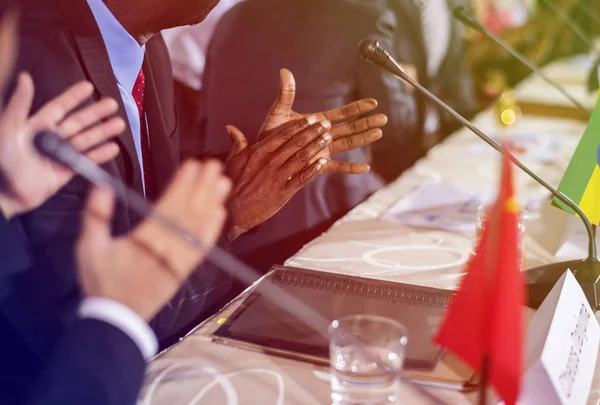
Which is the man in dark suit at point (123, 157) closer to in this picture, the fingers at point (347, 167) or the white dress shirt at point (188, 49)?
the fingers at point (347, 167)

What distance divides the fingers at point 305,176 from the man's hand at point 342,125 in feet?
0.29

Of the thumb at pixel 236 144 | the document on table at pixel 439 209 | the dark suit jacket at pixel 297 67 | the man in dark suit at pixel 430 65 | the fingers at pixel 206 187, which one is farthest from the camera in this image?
the man in dark suit at pixel 430 65

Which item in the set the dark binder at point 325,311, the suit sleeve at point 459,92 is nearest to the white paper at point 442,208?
the dark binder at point 325,311

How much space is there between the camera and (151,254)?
76cm

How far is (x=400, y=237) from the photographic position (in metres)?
1.28

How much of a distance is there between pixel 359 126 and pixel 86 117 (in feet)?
1.62

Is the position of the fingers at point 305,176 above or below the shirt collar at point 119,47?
below

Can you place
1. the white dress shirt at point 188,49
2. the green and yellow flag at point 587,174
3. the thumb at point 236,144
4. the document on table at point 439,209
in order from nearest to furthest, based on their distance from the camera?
the green and yellow flag at point 587,174
the thumb at point 236,144
the document on table at point 439,209
the white dress shirt at point 188,49

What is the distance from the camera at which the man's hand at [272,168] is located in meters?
1.11

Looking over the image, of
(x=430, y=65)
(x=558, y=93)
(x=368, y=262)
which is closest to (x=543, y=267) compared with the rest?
(x=368, y=262)

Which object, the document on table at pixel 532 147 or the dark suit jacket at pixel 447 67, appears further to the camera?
the dark suit jacket at pixel 447 67

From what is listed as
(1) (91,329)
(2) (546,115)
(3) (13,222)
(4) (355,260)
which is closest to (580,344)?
(4) (355,260)

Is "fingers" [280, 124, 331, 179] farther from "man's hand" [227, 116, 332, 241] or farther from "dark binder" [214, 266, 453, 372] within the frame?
"dark binder" [214, 266, 453, 372]

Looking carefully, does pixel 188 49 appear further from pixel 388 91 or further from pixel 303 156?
pixel 303 156
